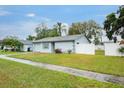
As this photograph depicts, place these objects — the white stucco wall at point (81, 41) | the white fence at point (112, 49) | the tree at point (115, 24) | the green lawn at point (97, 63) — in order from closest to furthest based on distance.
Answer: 1. the green lawn at point (97, 63)
2. the white fence at point (112, 49)
3. the tree at point (115, 24)
4. the white stucco wall at point (81, 41)

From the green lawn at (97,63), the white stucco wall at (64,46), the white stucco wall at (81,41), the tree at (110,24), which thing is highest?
the tree at (110,24)

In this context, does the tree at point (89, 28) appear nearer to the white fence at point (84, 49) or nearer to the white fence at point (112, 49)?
the white fence at point (84, 49)

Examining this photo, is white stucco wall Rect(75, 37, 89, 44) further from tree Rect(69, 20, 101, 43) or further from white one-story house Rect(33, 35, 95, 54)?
tree Rect(69, 20, 101, 43)

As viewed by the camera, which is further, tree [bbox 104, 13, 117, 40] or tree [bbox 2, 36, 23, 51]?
tree [bbox 2, 36, 23, 51]

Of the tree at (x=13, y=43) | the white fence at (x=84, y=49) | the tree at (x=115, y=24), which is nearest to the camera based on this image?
the tree at (x=115, y=24)

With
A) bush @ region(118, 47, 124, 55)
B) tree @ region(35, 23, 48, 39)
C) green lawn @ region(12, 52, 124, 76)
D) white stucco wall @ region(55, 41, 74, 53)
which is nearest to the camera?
green lawn @ region(12, 52, 124, 76)

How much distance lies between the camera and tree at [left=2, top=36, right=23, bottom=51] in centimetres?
4825

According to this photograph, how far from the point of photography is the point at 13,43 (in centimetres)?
4822

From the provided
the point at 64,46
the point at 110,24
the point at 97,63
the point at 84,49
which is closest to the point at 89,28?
the point at 64,46

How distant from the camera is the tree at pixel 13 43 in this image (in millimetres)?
48250

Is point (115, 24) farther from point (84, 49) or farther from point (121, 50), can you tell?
point (84, 49)

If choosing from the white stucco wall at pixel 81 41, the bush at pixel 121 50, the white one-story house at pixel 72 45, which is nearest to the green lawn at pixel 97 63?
the bush at pixel 121 50

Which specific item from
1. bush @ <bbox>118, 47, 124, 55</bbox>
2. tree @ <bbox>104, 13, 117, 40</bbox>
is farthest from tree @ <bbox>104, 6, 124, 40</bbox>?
bush @ <bbox>118, 47, 124, 55</bbox>

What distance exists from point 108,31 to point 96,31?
797 inches
